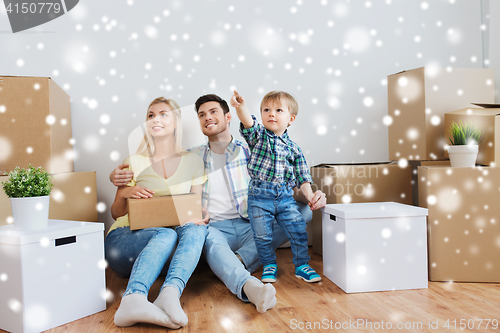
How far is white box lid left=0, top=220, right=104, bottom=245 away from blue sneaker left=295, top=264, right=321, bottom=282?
761 mm

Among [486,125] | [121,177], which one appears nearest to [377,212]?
[486,125]

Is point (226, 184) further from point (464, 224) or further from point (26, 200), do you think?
point (464, 224)

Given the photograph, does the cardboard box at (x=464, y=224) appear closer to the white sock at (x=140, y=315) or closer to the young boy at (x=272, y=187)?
the young boy at (x=272, y=187)

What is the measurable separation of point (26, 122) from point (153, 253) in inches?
29.0

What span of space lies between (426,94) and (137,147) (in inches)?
52.6

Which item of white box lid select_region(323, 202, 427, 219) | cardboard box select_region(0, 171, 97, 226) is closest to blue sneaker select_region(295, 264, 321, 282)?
white box lid select_region(323, 202, 427, 219)

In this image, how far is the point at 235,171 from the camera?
1615 mm

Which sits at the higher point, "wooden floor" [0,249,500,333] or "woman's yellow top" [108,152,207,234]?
"woman's yellow top" [108,152,207,234]

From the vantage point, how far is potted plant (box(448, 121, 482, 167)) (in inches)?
50.6

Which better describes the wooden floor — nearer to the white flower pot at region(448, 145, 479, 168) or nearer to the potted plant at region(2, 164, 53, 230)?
the potted plant at region(2, 164, 53, 230)

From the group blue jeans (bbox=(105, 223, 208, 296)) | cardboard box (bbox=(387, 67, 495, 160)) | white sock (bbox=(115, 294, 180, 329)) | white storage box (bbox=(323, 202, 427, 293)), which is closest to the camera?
white sock (bbox=(115, 294, 180, 329))

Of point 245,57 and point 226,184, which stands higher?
point 245,57

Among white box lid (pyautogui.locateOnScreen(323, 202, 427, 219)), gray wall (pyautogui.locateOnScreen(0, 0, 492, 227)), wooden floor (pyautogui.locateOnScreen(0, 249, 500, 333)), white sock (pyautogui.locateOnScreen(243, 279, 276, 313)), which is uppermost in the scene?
gray wall (pyautogui.locateOnScreen(0, 0, 492, 227))

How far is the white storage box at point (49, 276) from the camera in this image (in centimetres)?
91
